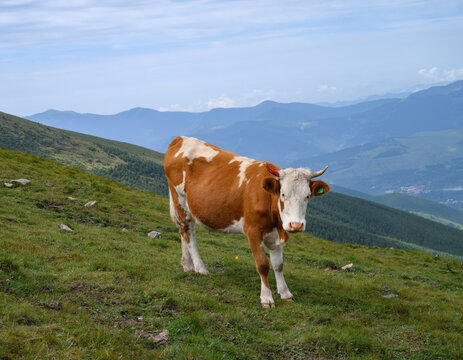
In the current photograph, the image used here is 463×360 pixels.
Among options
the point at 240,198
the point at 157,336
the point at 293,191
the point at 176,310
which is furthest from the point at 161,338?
the point at 240,198

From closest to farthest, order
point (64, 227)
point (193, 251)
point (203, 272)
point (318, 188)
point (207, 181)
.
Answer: point (318, 188) → point (207, 181) → point (203, 272) → point (193, 251) → point (64, 227)

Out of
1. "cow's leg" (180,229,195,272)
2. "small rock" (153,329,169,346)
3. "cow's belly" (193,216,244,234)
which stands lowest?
"cow's leg" (180,229,195,272)

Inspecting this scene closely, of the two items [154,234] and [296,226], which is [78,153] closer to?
[154,234]

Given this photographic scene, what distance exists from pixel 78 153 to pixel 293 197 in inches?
6387

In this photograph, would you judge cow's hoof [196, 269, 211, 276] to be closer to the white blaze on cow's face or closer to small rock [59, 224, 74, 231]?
the white blaze on cow's face

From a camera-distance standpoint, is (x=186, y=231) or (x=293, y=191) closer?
(x=293, y=191)

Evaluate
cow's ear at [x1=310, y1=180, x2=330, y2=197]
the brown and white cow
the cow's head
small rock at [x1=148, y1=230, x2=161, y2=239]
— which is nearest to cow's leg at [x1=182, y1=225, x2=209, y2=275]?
the brown and white cow

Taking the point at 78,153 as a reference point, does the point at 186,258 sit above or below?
above

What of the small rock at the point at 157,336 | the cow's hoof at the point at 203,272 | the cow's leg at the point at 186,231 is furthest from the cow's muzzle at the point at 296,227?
the cow's leg at the point at 186,231

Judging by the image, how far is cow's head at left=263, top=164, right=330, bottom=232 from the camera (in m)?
9.30

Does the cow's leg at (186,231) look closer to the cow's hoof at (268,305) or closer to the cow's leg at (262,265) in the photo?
the cow's leg at (262,265)

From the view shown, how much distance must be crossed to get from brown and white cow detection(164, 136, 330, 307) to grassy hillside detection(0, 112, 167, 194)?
109 meters

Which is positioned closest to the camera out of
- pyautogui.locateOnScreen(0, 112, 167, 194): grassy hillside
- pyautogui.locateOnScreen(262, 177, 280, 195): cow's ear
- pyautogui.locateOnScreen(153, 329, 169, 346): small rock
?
pyautogui.locateOnScreen(153, 329, 169, 346): small rock

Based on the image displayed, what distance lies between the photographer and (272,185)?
386 inches
